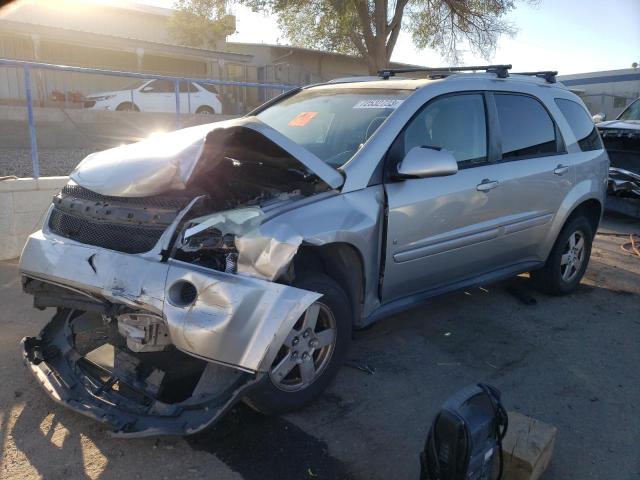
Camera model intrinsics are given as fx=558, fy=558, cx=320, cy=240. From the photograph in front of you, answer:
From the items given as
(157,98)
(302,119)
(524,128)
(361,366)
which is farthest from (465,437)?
(157,98)

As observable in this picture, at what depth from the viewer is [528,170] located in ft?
14.6

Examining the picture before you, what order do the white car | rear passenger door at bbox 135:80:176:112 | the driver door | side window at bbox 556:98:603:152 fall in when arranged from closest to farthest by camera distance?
1. the driver door
2. side window at bbox 556:98:603:152
3. the white car
4. rear passenger door at bbox 135:80:176:112

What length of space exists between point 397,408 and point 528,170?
7.55 feet

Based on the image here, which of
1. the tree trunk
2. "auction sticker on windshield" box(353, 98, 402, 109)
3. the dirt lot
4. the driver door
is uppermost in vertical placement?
the tree trunk

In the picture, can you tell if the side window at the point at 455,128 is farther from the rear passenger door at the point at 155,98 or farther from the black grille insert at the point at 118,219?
the rear passenger door at the point at 155,98

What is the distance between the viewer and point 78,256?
9.59 ft

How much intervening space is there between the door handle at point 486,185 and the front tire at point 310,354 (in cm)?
148

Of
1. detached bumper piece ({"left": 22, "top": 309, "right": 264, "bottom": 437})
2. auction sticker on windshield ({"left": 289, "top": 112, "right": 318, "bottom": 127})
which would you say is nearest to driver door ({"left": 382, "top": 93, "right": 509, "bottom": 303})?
auction sticker on windshield ({"left": 289, "top": 112, "right": 318, "bottom": 127})

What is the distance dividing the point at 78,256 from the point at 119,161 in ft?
1.96

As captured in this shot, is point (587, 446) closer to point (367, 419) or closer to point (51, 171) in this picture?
point (367, 419)

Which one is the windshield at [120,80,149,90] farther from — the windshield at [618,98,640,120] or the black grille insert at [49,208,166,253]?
the black grille insert at [49,208,166,253]

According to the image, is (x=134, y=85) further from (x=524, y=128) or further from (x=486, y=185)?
(x=486, y=185)

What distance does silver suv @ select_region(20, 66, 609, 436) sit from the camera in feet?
8.44

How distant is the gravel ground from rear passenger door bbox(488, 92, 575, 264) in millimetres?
6590
